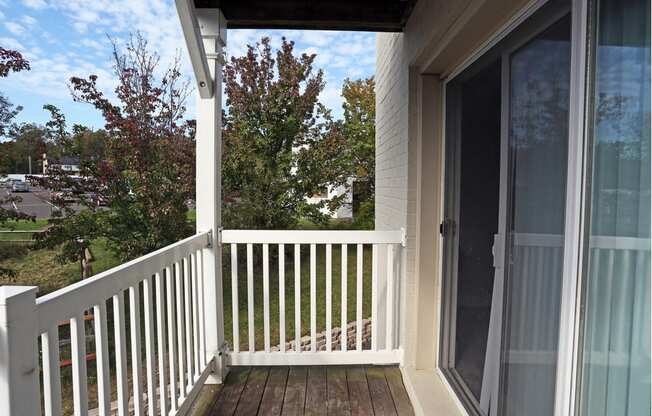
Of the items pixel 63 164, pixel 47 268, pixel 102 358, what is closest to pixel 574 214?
pixel 102 358

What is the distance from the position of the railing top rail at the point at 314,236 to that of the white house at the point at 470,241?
0.04ft

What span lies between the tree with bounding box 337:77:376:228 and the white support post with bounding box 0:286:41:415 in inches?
271

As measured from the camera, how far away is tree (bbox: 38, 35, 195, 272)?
405 cm

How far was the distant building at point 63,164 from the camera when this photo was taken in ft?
13.0

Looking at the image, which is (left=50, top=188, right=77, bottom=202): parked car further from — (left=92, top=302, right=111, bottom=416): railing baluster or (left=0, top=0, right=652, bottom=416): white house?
(left=92, top=302, right=111, bottom=416): railing baluster

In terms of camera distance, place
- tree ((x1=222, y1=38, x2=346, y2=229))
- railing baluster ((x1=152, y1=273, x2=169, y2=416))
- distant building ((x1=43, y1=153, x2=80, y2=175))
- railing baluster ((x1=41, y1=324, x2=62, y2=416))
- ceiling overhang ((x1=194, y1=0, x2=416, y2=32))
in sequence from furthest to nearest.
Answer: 1. tree ((x1=222, y1=38, x2=346, y2=229))
2. distant building ((x1=43, y1=153, x2=80, y2=175))
3. ceiling overhang ((x1=194, y1=0, x2=416, y2=32))
4. railing baluster ((x1=152, y1=273, x2=169, y2=416))
5. railing baluster ((x1=41, y1=324, x2=62, y2=416))

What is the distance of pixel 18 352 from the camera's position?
2.98 feet

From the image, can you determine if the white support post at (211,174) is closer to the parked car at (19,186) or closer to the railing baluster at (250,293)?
the railing baluster at (250,293)

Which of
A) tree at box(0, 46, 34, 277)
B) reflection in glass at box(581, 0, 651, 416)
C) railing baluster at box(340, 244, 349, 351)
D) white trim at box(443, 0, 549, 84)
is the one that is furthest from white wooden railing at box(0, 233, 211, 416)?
tree at box(0, 46, 34, 277)

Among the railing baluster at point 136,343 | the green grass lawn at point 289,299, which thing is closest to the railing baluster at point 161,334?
the railing baluster at point 136,343

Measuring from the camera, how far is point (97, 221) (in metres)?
4.15

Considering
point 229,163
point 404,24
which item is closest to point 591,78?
point 404,24

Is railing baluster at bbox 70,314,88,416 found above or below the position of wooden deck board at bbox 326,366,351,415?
above

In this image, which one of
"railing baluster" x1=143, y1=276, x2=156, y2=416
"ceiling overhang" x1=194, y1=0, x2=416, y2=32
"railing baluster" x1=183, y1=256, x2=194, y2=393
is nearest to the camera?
"railing baluster" x1=143, y1=276, x2=156, y2=416
